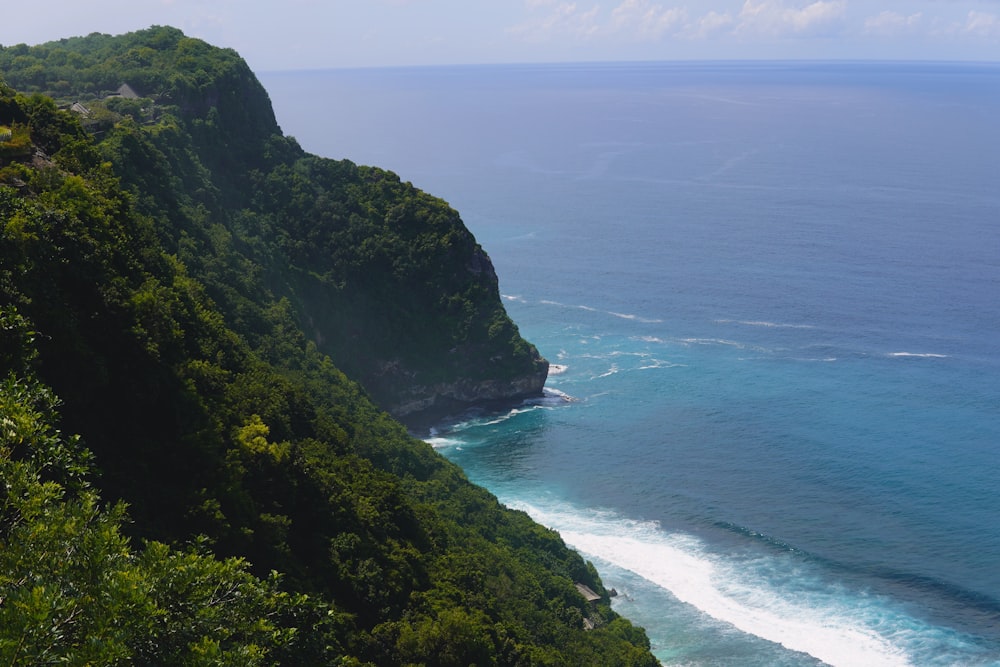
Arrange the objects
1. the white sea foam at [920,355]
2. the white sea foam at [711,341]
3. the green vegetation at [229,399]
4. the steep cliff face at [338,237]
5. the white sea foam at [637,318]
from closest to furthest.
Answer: the green vegetation at [229,399]
the steep cliff face at [338,237]
the white sea foam at [920,355]
the white sea foam at [711,341]
the white sea foam at [637,318]

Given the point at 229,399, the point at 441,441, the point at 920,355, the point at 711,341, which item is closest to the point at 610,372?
the point at 711,341

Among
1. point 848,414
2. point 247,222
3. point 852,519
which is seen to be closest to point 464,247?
point 247,222

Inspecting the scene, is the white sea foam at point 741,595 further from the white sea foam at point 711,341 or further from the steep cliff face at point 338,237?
the white sea foam at point 711,341

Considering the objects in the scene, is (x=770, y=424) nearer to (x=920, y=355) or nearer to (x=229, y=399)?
(x=920, y=355)

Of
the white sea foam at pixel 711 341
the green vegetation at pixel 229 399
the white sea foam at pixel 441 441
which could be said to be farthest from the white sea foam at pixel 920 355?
the white sea foam at pixel 441 441

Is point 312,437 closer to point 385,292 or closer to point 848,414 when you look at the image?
point 385,292

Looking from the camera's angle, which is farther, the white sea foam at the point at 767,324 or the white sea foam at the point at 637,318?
the white sea foam at the point at 637,318

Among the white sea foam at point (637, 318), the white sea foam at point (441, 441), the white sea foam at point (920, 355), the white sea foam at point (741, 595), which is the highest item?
the white sea foam at point (637, 318)

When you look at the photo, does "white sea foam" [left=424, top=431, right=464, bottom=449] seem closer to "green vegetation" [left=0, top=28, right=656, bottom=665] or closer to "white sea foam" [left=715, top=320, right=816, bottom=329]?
"green vegetation" [left=0, top=28, right=656, bottom=665]
